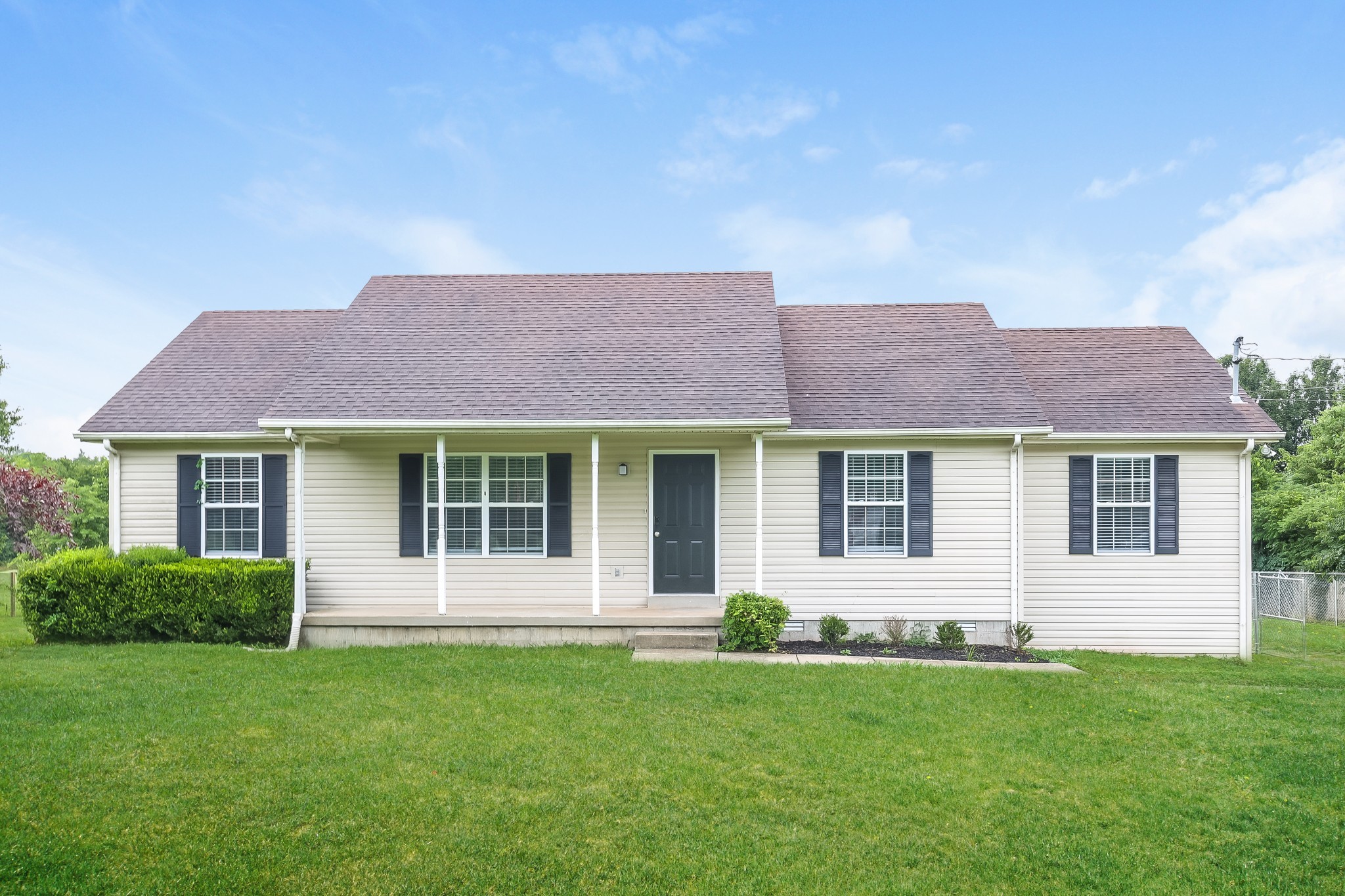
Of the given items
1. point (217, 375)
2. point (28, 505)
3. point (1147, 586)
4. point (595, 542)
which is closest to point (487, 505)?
point (595, 542)

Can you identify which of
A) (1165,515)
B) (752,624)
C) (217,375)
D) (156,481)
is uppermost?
(217,375)

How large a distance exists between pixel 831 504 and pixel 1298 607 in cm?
1253

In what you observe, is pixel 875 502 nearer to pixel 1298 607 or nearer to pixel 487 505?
pixel 487 505

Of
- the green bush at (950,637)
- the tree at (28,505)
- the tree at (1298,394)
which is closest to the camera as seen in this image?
the green bush at (950,637)

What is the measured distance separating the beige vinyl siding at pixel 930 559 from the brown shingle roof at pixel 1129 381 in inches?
63.0

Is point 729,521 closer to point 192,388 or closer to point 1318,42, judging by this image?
point 192,388

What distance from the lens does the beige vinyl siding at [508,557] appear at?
10.6 m

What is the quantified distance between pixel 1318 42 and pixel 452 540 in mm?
17617

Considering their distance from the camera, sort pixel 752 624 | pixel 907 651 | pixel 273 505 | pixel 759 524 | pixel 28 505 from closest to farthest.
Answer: pixel 752 624 < pixel 907 651 < pixel 759 524 < pixel 273 505 < pixel 28 505

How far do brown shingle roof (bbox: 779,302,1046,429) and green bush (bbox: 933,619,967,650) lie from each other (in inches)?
106

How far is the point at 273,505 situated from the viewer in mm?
10898

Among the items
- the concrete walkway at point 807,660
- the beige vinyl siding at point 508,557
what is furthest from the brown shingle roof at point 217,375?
the concrete walkway at point 807,660

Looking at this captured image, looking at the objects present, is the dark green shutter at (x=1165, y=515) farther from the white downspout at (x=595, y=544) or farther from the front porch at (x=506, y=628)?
the white downspout at (x=595, y=544)

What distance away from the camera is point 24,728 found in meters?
5.80
